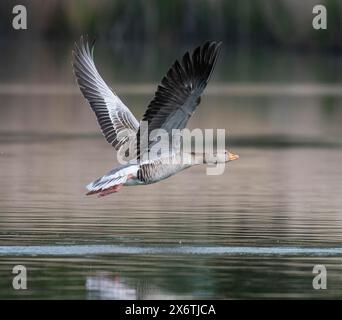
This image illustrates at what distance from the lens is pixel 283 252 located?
16531 millimetres

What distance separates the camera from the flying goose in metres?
16.3

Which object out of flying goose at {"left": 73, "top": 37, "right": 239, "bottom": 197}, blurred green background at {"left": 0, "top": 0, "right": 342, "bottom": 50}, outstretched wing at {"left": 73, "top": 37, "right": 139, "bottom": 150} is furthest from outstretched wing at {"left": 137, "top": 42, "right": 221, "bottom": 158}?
blurred green background at {"left": 0, "top": 0, "right": 342, "bottom": 50}

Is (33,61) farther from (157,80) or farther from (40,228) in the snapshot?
Result: (40,228)

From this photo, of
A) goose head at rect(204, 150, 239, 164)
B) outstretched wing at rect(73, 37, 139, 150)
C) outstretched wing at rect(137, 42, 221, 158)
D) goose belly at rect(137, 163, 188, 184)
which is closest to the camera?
outstretched wing at rect(137, 42, 221, 158)

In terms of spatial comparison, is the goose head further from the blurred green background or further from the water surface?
the blurred green background

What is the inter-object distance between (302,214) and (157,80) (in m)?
27.8

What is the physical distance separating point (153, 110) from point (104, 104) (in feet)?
9.05

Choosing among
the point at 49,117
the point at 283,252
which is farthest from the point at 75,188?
the point at 49,117

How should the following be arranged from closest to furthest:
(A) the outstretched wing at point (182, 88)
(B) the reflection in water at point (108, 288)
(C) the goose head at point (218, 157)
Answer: (B) the reflection in water at point (108, 288)
(A) the outstretched wing at point (182, 88)
(C) the goose head at point (218, 157)

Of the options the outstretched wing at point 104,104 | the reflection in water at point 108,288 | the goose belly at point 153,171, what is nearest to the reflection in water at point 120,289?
the reflection in water at point 108,288

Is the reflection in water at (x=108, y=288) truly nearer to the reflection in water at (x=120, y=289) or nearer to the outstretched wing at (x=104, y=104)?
the reflection in water at (x=120, y=289)

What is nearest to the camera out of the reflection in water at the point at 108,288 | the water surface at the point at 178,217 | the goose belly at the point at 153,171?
the reflection in water at the point at 108,288

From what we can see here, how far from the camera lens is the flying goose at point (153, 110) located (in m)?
16.3

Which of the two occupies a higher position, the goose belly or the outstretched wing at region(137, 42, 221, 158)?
the outstretched wing at region(137, 42, 221, 158)
